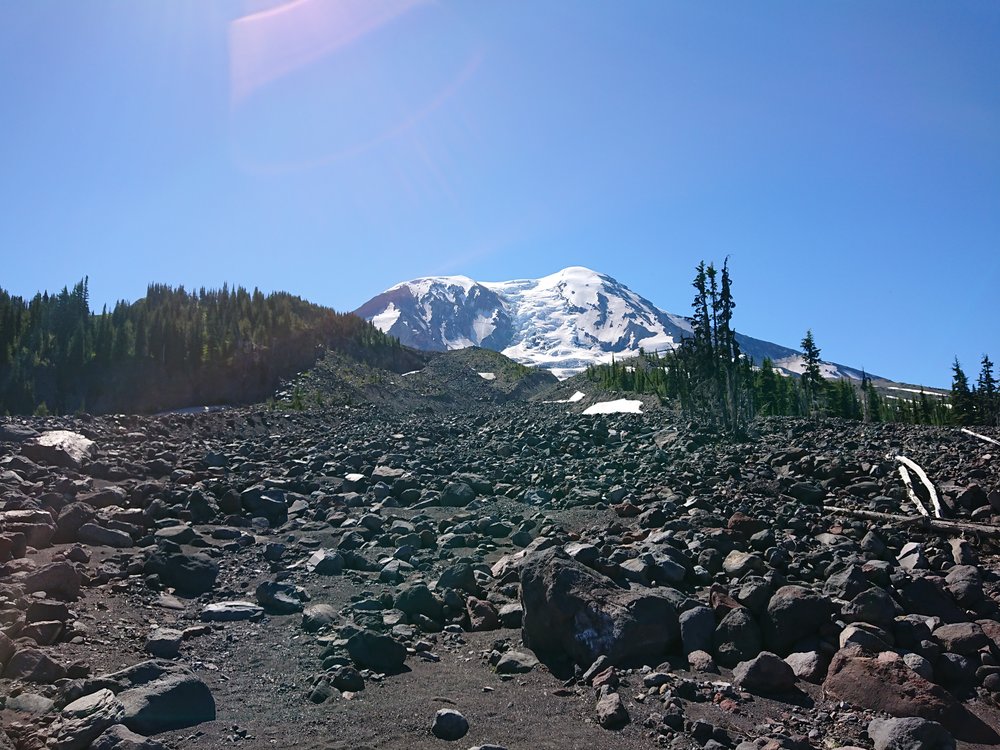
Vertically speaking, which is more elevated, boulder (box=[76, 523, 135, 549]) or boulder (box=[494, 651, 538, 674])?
boulder (box=[76, 523, 135, 549])

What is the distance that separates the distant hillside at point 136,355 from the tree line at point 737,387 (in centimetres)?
3090

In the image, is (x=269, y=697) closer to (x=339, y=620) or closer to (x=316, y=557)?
(x=339, y=620)

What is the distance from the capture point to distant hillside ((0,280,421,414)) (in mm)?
46906

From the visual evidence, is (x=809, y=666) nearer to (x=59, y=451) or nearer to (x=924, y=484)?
(x=924, y=484)

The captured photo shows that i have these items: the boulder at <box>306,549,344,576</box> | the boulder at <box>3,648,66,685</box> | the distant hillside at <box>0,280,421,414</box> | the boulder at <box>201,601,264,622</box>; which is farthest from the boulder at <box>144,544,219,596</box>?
the distant hillside at <box>0,280,421,414</box>

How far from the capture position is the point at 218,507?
46.9ft

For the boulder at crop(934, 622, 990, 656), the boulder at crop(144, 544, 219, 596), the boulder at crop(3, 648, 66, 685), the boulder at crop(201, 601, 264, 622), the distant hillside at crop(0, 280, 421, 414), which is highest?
the distant hillside at crop(0, 280, 421, 414)

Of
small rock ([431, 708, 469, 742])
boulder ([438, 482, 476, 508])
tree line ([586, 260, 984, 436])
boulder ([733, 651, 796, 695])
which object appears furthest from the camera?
tree line ([586, 260, 984, 436])

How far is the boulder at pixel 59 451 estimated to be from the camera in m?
16.6

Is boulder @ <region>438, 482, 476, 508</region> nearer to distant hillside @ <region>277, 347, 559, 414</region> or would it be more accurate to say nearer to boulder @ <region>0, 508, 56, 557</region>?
boulder @ <region>0, 508, 56, 557</region>

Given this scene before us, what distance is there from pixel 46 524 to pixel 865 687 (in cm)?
1138

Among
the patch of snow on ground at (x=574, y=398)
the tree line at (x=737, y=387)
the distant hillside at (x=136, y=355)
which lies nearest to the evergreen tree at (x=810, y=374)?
the tree line at (x=737, y=387)

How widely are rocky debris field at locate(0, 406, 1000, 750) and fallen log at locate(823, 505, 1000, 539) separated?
2.8 inches

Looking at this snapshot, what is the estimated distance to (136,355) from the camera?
50688 mm
